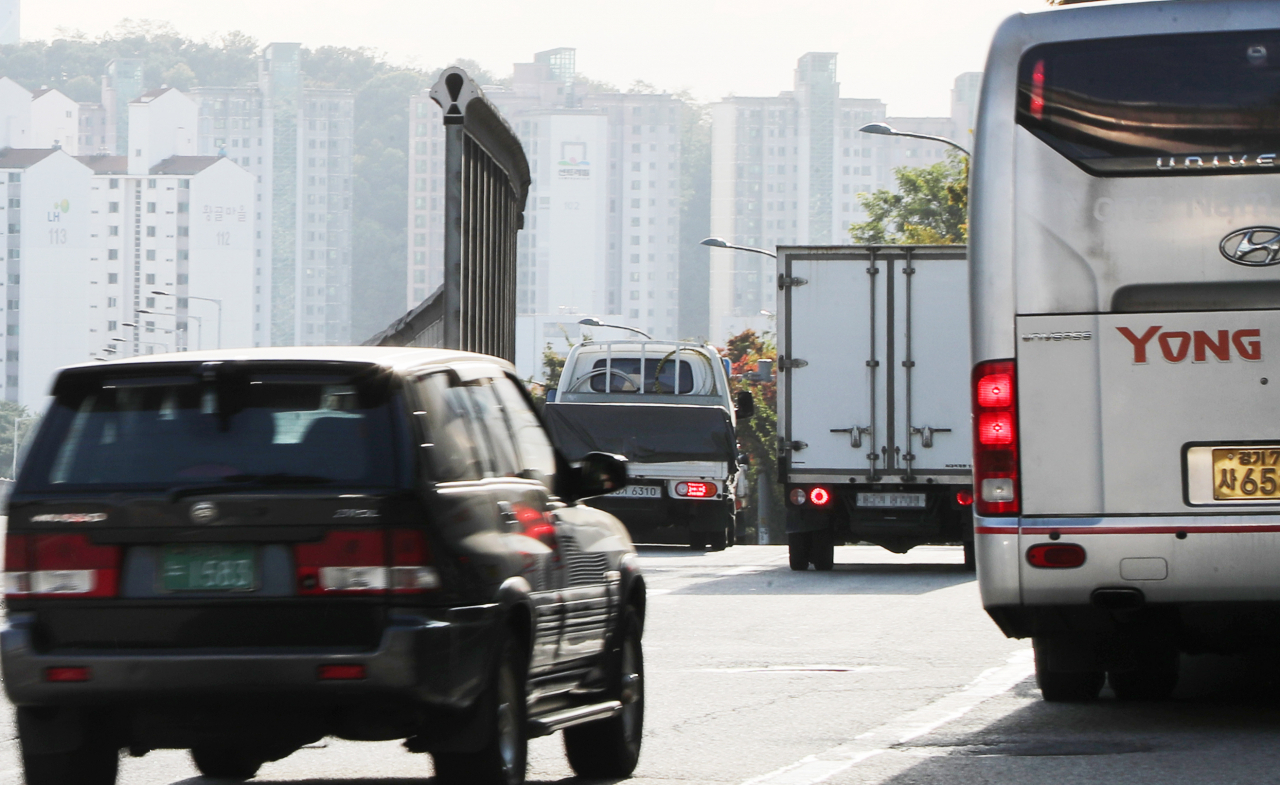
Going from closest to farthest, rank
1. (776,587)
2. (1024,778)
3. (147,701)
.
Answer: (147,701) < (1024,778) < (776,587)

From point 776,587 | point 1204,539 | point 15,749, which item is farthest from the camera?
point 776,587

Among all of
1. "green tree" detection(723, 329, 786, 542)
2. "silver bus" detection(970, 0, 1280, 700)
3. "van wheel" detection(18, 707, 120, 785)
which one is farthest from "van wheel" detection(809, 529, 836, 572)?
"green tree" detection(723, 329, 786, 542)

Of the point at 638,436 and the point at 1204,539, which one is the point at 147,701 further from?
the point at 638,436

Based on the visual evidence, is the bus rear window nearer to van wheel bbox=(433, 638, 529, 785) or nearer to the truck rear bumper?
the truck rear bumper

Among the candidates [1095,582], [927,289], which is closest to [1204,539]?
[1095,582]

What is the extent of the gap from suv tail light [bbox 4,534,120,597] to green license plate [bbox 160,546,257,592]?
0.15 m

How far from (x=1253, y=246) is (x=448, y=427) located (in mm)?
3369

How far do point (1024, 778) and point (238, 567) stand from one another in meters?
2.90

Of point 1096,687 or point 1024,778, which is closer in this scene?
point 1024,778

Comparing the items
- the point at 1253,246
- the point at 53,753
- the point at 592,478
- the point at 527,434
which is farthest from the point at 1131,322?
the point at 53,753

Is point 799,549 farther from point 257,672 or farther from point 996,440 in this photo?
point 257,672

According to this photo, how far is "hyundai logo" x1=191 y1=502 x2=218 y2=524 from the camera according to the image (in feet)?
18.7

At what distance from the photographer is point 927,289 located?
819 inches

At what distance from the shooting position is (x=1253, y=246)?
7.84m
